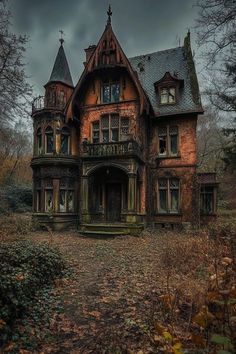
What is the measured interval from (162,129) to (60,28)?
38.8 ft

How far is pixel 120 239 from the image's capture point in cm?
1488

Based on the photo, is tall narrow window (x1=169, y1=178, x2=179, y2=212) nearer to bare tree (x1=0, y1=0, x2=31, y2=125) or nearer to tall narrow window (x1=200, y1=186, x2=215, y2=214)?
tall narrow window (x1=200, y1=186, x2=215, y2=214)

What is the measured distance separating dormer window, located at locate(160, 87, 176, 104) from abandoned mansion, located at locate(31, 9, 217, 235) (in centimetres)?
7

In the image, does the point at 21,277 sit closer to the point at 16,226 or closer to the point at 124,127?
the point at 16,226

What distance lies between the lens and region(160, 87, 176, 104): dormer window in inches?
747

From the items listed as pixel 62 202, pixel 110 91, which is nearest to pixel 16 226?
pixel 62 202

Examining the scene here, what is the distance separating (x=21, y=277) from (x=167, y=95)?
654 inches

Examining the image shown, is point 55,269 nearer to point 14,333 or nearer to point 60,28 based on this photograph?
point 14,333

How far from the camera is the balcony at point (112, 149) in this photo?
16141 millimetres

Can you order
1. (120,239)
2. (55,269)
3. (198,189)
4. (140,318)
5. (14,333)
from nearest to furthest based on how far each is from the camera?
(14,333) → (140,318) → (55,269) → (120,239) → (198,189)

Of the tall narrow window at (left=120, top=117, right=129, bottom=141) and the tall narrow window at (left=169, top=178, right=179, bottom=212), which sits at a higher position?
the tall narrow window at (left=120, top=117, right=129, bottom=141)

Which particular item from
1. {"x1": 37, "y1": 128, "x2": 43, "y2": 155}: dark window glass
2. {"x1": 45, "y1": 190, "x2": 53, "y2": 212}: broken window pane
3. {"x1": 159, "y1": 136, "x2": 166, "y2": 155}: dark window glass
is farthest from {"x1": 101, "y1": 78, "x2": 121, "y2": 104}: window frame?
{"x1": 45, "y1": 190, "x2": 53, "y2": 212}: broken window pane

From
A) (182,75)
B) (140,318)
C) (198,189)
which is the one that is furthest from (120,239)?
(182,75)

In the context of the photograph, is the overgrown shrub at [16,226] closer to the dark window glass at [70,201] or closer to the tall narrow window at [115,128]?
the dark window glass at [70,201]
